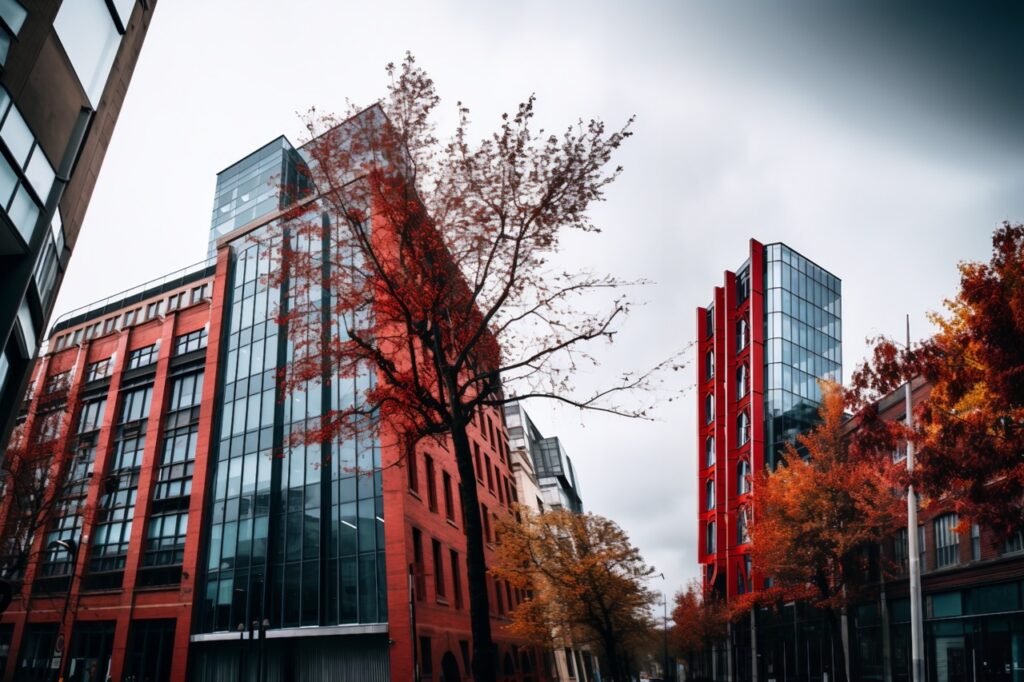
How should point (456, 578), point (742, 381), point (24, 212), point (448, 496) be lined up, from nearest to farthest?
1. point (24, 212)
2. point (456, 578)
3. point (448, 496)
4. point (742, 381)

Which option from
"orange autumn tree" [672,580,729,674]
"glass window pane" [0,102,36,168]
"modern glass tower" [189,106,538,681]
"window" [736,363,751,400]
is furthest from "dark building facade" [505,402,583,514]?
"glass window pane" [0,102,36,168]

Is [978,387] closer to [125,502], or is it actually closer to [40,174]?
[40,174]

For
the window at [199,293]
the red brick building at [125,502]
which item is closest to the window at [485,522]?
the red brick building at [125,502]

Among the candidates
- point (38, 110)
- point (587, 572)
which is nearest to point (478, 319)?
point (38, 110)

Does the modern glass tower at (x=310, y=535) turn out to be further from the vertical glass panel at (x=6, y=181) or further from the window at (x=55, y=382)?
the vertical glass panel at (x=6, y=181)

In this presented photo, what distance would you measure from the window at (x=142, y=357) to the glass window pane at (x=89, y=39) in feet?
97.3

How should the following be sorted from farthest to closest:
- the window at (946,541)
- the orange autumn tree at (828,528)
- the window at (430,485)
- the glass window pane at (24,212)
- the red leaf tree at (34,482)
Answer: the window at (430,485) → the red leaf tree at (34,482) → the orange autumn tree at (828,528) → the window at (946,541) → the glass window pane at (24,212)

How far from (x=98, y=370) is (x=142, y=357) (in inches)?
177

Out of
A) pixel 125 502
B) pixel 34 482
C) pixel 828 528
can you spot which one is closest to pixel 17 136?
→ pixel 34 482

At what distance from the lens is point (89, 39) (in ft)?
54.8

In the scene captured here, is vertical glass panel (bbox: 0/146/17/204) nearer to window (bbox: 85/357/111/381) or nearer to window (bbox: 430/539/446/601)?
window (bbox: 430/539/446/601)

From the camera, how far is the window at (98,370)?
4669 centimetres

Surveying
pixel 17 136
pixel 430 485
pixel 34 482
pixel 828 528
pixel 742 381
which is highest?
pixel 742 381

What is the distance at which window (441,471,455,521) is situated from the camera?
126ft
